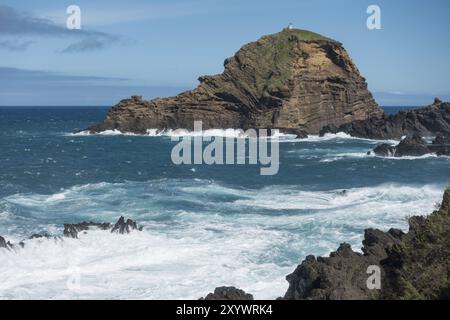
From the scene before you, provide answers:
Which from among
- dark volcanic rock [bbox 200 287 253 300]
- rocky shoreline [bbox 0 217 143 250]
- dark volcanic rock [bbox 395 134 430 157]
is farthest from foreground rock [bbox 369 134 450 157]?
dark volcanic rock [bbox 200 287 253 300]

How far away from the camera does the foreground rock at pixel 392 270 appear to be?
46.1 ft

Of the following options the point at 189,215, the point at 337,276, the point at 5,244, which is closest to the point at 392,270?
the point at 337,276

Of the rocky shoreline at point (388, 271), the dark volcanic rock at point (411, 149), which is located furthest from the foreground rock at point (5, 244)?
the dark volcanic rock at point (411, 149)

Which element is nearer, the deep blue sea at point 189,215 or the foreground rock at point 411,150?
the deep blue sea at point 189,215

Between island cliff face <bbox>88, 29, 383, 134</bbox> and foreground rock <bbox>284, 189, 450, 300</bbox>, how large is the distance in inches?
2685

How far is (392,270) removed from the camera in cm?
1616

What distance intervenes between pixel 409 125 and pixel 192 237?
186 feet

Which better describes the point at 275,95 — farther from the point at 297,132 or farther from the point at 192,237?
the point at 192,237

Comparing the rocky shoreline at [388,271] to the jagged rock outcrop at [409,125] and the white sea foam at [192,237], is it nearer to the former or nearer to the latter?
the white sea foam at [192,237]

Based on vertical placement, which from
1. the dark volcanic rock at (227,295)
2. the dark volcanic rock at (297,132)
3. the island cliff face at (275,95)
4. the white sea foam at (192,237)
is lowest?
the white sea foam at (192,237)

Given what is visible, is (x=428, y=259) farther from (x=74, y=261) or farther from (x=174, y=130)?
(x=174, y=130)

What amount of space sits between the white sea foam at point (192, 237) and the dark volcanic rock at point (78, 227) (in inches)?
16.2

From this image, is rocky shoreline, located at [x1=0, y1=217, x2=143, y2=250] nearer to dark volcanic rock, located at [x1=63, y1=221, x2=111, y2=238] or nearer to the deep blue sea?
dark volcanic rock, located at [x1=63, y1=221, x2=111, y2=238]
